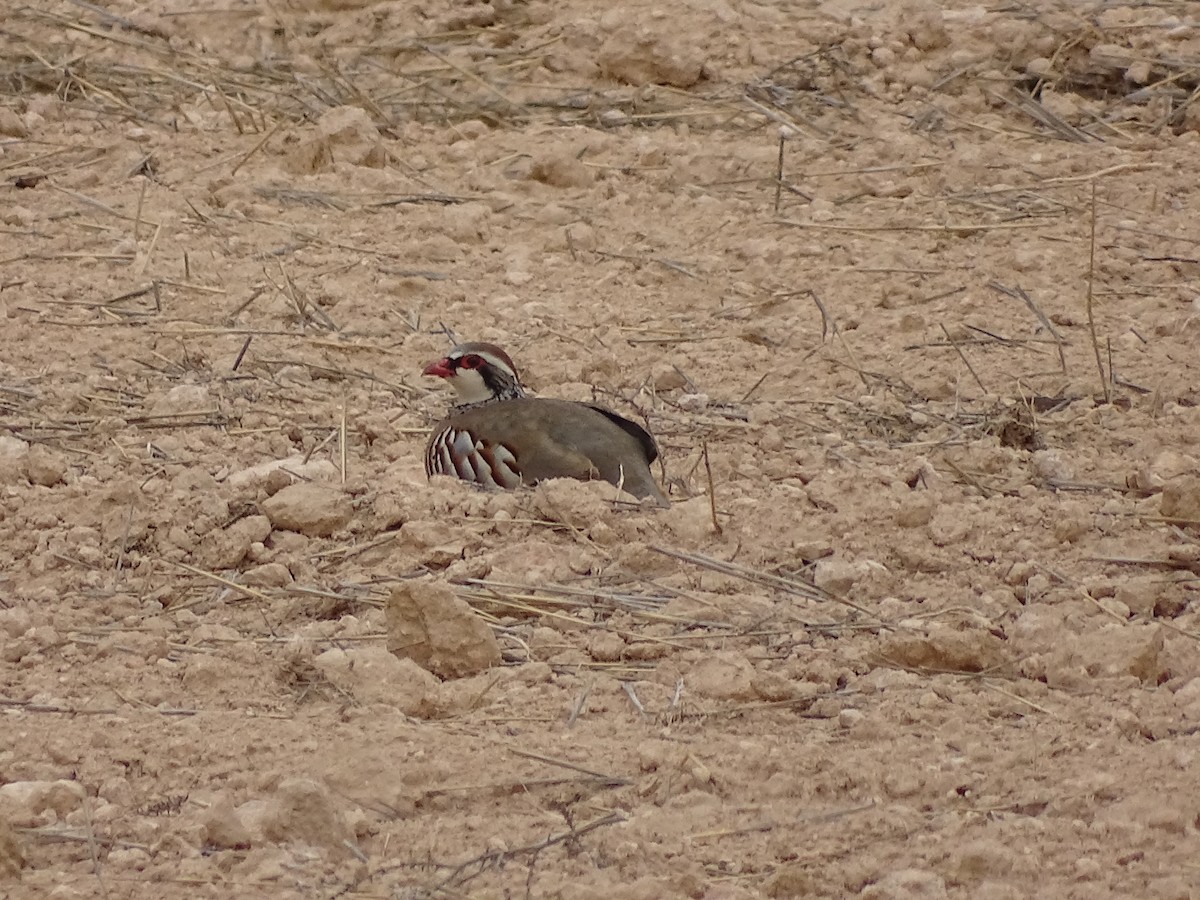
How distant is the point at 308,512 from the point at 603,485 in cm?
71

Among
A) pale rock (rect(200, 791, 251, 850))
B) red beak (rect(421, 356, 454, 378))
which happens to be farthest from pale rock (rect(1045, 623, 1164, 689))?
red beak (rect(421, 356, 454, 378))

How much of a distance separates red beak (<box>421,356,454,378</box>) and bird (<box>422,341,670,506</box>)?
0.26 metres

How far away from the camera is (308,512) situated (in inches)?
173

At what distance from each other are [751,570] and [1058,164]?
377 centimetres

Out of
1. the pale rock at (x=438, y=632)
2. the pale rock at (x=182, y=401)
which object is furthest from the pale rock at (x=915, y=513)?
the pale rock at (x=182, y=401)

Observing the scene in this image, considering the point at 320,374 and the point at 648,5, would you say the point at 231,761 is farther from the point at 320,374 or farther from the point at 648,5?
the point at 648,5

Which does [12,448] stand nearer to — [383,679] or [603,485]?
[603,485]

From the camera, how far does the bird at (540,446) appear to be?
4.77 m

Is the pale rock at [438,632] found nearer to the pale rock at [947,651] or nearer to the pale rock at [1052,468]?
the pale rock at [947,651]

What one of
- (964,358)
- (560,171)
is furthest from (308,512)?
(560,171)

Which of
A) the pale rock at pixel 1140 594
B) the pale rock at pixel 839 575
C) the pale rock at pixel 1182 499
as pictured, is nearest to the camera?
the pale rock at pixel 1140 594

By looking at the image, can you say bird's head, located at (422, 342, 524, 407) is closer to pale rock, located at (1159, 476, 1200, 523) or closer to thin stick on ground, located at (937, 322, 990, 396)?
thin stick on ground, located at (937, 322, 990, 396)

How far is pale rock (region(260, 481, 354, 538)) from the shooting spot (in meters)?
4.38

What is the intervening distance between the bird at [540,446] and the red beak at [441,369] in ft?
0.84
